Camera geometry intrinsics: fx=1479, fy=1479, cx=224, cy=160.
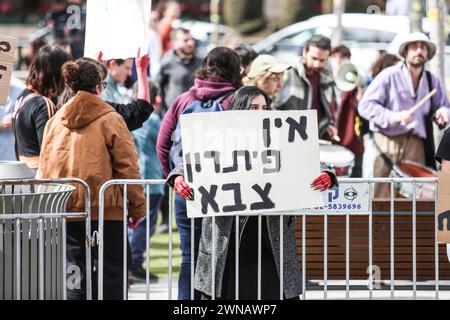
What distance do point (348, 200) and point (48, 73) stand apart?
2.58 meters

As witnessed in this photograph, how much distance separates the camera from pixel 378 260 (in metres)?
11.3

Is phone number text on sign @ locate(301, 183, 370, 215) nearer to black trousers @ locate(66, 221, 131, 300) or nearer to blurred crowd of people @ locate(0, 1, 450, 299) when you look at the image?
blurred crowd of people @ locate(0, 1, 450, 299)

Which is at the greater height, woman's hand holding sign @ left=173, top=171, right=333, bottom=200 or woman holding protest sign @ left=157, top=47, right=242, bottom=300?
woman holding protest sign @ left=157, top=47, right=242, bottom=300

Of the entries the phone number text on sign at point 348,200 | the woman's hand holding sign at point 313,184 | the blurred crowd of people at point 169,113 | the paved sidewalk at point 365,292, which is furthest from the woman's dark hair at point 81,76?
the paved sidewalk at point 365,292

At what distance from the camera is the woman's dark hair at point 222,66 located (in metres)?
10.4

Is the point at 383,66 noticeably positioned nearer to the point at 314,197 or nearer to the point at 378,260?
the point at 378,260

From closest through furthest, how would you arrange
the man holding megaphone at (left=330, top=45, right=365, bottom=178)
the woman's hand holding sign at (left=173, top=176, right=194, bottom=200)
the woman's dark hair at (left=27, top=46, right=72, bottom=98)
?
the woman's hand holding sign at (left=173, top=176, right=194, bottom=200) → the woman's dark hair at (left=27, top=46, right=72, bottom=98) → the man holding megaphone at (left=330, top=45, right=365, bottom=178)

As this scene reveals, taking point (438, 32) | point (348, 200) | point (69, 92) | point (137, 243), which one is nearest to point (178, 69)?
point (438, 32)

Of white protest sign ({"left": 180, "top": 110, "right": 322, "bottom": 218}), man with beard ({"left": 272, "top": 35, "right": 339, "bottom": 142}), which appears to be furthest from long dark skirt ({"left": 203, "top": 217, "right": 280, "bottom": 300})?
man with beard ({"left": 272, "top": 35, "right": 339, "bottom": 142})

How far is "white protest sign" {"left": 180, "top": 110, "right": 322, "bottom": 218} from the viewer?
896cm

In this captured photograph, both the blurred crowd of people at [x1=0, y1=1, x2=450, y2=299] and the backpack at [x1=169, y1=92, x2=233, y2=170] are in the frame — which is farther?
the backpack at [x1=169, y1=92, x2=233, y2=170]

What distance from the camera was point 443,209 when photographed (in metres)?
9.20

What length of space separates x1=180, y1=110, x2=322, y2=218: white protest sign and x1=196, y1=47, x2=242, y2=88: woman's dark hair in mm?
1431

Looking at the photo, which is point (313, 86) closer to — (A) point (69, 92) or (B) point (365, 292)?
(B) point (365, 292)
